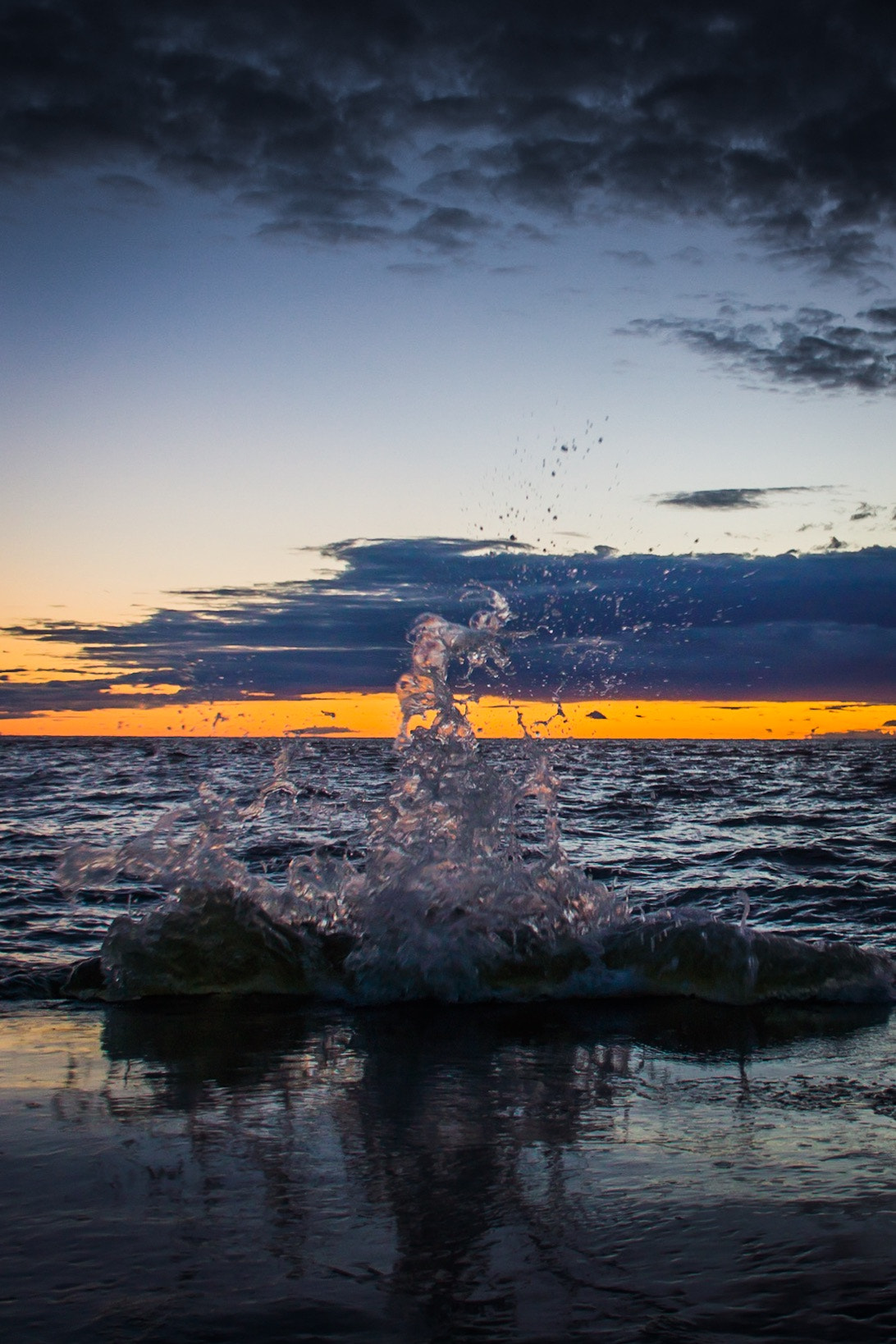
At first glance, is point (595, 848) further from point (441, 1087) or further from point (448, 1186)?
point (448, 1186)

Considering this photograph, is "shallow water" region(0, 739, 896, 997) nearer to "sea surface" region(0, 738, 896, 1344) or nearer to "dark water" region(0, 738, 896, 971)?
"dark water" region(0, 738, 896, 971)

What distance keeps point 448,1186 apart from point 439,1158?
0.27 m

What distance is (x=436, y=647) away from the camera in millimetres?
8148

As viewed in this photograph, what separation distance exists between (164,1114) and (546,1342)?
2.10 meters

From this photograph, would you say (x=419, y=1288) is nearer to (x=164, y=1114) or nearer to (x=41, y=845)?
(x=164, y=1114)

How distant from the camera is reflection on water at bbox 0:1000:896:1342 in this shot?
2434 millimetres

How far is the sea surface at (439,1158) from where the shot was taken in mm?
2457

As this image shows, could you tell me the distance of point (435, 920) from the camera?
22.7ft

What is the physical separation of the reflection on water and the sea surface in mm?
11

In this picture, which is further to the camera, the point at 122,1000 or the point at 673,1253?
the point at 122,1000

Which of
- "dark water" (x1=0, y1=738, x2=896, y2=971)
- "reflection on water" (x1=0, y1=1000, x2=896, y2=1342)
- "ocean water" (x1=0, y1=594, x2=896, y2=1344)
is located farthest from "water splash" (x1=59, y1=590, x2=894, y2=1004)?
"reflection on water" (x1=0, y1=1000, x2=896, y2=1342)

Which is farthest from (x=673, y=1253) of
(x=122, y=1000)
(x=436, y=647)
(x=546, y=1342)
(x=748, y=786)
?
(x=748, y=786)

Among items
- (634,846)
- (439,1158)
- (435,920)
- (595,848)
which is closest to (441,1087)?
(439,1158)

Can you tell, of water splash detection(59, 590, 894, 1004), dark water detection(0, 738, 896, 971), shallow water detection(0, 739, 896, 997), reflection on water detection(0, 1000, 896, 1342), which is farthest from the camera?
dark water detection(0, 738, 896, 971)
